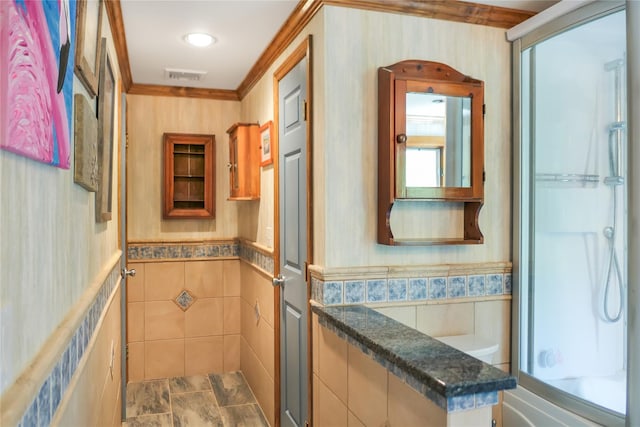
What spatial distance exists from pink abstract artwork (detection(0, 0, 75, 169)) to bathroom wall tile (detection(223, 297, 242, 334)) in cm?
331

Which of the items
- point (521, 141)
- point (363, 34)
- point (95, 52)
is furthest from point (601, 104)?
point (95, 52)

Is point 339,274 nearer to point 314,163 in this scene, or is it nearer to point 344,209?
point 344,209

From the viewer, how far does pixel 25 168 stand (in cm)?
86

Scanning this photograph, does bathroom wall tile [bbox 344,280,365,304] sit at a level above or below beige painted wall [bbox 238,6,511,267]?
below

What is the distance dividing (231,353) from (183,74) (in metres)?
2.32

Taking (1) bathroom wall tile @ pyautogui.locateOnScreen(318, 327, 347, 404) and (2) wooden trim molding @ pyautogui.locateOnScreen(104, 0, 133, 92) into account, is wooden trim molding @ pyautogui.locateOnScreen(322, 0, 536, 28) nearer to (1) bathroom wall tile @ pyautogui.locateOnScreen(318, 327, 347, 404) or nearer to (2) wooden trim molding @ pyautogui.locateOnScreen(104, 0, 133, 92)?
(2) wooden trim molding @ pyautogui.locateOnScreen(104, 0, 133, 92)

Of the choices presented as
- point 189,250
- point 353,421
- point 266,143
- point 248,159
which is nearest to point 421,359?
point 353,421

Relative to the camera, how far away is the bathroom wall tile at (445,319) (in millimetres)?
2404

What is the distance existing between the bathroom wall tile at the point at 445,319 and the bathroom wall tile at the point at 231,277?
7.57ft

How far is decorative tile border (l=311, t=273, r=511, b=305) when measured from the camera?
2.28m

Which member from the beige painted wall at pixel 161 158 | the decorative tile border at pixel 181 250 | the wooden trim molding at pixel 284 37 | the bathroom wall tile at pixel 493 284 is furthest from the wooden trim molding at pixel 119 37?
the bathroom wall tile at pixel 493 284

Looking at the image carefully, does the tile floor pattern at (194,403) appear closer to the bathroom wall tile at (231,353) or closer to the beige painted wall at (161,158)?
the bathroom wall tile at (231,353)

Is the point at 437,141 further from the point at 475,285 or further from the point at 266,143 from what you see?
the point at 266,143

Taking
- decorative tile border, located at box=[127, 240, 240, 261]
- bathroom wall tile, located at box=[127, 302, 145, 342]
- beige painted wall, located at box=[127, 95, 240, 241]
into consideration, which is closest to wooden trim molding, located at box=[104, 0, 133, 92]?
beige painted wall, located at box=[127, 95, 240, 241]
